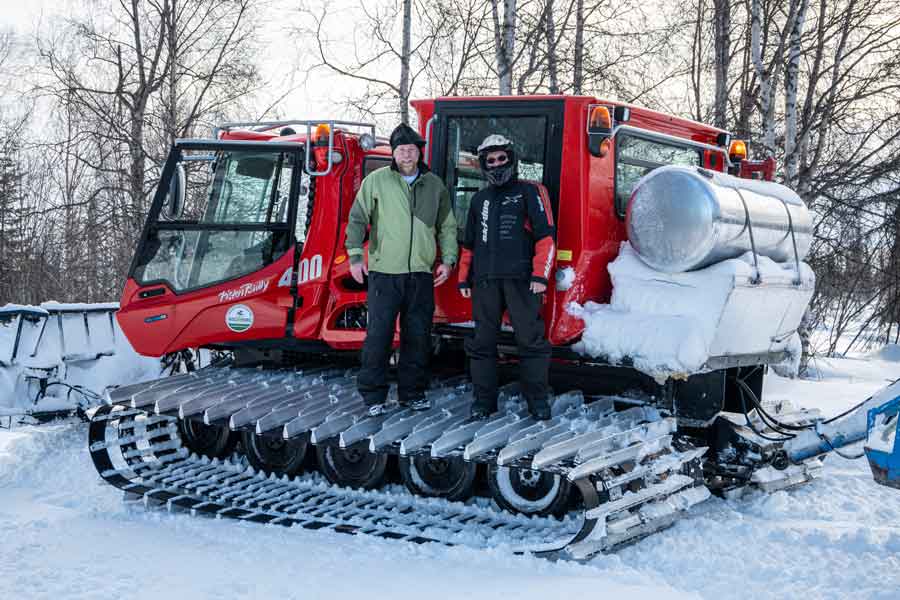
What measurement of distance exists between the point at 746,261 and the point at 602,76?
1043cm

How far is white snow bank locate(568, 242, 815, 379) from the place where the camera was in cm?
481

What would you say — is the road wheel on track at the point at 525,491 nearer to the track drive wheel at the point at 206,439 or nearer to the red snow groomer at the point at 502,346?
the red snow groomer at the point at 502,346

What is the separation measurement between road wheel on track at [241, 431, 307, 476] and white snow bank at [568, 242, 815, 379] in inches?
89.2

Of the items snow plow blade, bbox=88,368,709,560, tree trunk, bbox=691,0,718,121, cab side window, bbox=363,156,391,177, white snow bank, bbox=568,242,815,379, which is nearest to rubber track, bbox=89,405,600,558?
snow plow blade, bbox=88,368,709,560

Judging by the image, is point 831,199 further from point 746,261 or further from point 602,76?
point 746,261

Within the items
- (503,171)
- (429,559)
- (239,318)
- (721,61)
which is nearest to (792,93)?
(721,61)

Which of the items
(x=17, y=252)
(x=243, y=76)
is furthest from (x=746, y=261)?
(x=17, y=252)

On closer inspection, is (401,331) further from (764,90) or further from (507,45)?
(764,90)

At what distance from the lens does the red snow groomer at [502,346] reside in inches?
191

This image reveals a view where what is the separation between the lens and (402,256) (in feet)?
17.8

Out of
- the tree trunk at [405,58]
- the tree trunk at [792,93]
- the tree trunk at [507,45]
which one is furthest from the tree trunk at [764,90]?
the tree trunk at [405,58]

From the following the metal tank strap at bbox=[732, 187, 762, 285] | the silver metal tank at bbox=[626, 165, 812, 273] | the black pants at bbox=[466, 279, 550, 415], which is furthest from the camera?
the black pants at bbox=[466, 279, 550, 415]

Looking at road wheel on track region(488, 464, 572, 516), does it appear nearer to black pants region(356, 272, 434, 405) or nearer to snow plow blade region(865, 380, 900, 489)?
black pants region(356, 272, 434, 405)

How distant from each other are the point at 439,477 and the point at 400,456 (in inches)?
12.0
